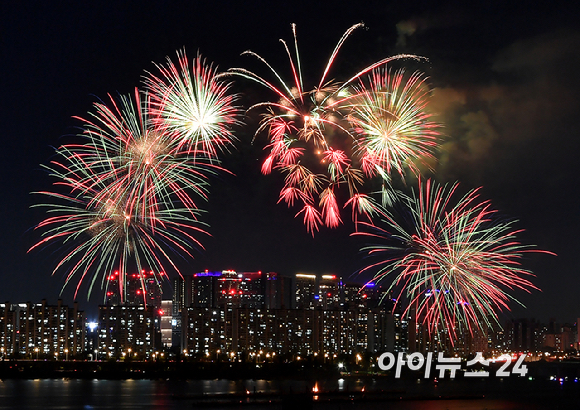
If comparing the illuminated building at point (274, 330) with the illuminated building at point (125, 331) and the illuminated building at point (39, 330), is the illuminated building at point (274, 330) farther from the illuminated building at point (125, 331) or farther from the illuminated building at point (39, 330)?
the illuminated building at point (39, 330)

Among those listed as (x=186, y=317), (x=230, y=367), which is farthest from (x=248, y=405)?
(x=186, y=317)

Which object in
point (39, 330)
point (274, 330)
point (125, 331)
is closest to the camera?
point (39, 330)

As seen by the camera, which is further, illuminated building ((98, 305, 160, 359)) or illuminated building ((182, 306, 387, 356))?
illuminated building ((182, 306, 387, 356))

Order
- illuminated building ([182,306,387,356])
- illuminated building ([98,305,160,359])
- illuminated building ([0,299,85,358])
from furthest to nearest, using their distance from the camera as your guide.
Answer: illuminated building ([182,306,387,356]), illuminated building ([98,305,160,359]), illuminated building ([0,299,85,358])

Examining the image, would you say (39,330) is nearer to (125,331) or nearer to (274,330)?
(125,331)

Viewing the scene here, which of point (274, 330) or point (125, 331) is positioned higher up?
point (125, 331)

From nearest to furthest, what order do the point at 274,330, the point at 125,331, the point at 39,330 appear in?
the point at 39,330 → the point at 125,331 → the point at 274,330

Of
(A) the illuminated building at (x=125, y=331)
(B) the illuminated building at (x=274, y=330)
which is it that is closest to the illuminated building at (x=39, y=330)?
(A) the illuminated building at (x=125, y=331)

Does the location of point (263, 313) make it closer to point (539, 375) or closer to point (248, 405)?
point (539, 375)

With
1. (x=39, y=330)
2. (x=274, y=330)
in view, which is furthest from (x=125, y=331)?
(x=274, y=330)

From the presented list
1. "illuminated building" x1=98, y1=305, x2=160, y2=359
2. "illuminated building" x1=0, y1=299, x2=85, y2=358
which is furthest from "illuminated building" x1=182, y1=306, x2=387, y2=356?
"illuminated building" x1=0, y1=299, x2=85, y2=358

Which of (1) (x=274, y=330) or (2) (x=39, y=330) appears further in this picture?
(1) (x=274, y=330)

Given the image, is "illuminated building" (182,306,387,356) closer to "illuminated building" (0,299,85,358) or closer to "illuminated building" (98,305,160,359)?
"illuminated building" (98,305,160,359)
